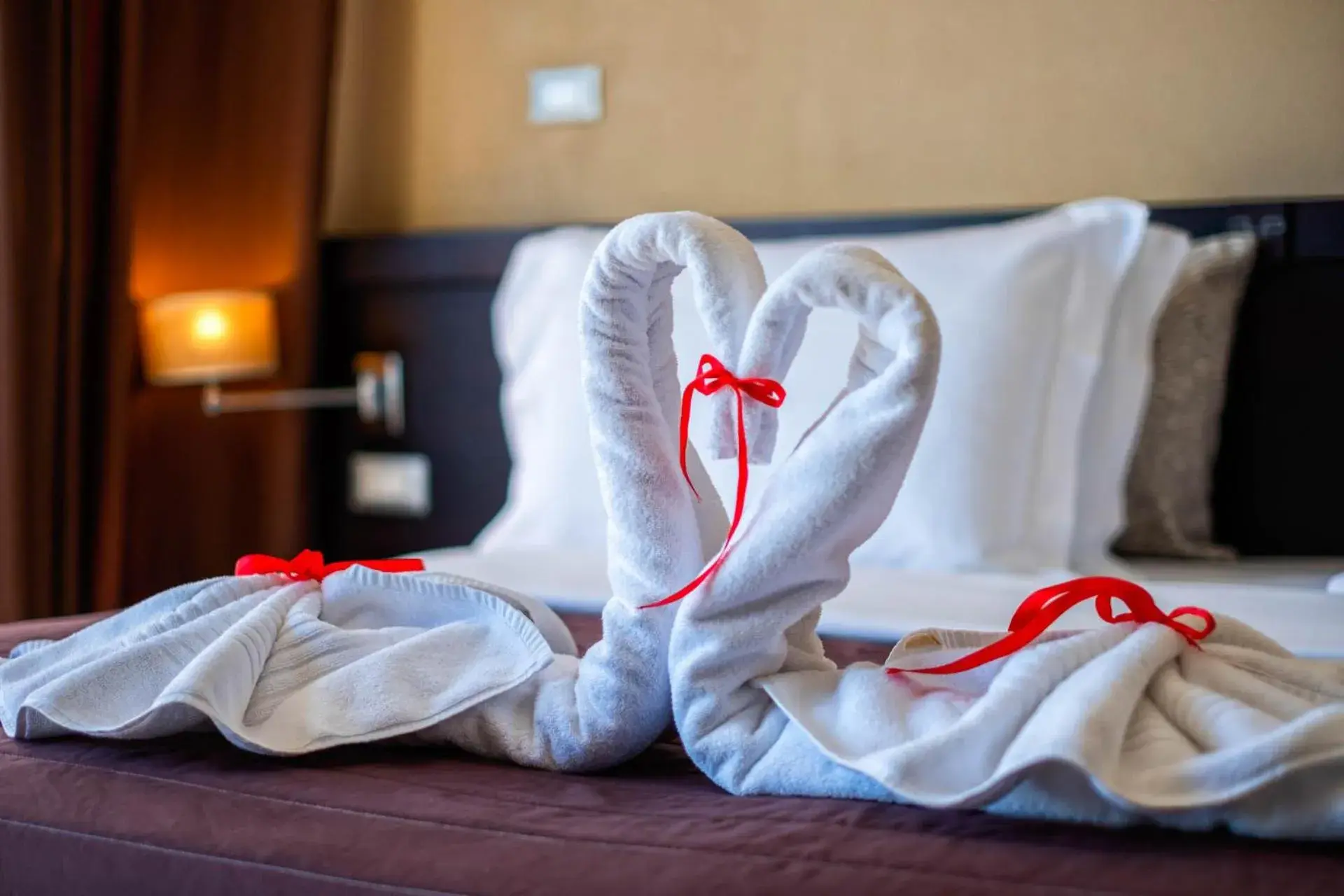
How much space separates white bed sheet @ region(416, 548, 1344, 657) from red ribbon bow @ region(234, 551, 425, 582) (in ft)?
0.78

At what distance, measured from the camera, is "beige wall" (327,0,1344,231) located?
6.89 ft

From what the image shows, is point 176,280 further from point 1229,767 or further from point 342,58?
point 1229,767

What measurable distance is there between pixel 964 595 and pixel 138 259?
Answer: 1.62m

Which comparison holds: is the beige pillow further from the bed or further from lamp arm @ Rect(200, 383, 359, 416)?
lamp arm @ Rect(200, 383, 359, 416)

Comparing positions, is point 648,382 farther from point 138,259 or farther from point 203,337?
point 138,259

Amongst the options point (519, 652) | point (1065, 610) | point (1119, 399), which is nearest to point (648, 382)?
point (519, 652)

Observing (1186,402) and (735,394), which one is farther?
(1186,402)

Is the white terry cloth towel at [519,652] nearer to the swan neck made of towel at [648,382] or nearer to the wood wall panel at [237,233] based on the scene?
the swan neck made of towel at [648,382]

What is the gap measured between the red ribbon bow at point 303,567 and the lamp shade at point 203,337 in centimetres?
128

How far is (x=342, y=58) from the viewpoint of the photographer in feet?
8.94

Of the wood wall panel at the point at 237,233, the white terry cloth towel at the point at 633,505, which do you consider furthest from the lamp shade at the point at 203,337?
the white terry cloth towel at the point at 633,505

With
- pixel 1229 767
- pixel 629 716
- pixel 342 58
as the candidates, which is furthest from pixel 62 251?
pixel 1229 767

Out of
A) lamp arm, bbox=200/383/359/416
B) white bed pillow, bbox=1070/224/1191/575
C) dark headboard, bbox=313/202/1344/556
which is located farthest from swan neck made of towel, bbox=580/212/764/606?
lamp arm, bbox=200/383/359/416

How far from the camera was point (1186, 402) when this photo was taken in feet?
6.43
